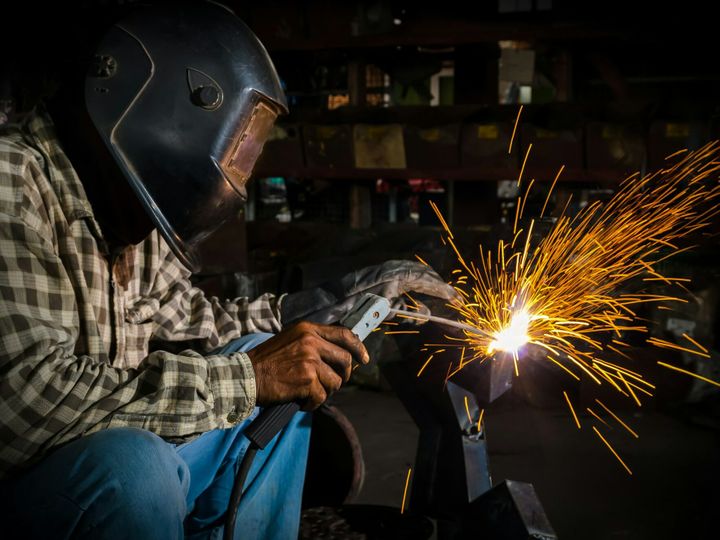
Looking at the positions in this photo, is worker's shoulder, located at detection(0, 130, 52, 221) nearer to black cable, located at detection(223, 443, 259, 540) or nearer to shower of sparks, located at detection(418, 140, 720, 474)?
black cable, located at detection(223, 443, 259, 540)

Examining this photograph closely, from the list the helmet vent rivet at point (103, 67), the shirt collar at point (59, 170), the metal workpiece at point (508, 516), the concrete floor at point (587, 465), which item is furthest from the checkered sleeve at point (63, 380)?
the concrete floor at point (587, 465)

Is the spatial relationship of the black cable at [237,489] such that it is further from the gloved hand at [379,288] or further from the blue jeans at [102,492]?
the gloved hand at [379,288]

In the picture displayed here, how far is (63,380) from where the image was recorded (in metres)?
1.17

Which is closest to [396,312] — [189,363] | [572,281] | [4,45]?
[189,363]

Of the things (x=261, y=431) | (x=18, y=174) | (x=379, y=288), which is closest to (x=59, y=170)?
(x=18, y=174)

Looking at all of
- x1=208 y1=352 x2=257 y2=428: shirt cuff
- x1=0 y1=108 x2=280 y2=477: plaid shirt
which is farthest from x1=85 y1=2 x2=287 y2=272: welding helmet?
x1=208 y1=352 x2=257 y2=428: shirt cuff

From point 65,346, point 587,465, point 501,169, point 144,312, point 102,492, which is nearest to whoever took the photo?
point 102,492

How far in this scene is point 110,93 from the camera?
1.48m

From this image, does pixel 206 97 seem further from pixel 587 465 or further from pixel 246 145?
pixel 587 465

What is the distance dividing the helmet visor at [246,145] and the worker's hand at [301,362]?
0.53m

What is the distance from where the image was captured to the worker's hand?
131 centimetres

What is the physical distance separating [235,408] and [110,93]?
794 mm

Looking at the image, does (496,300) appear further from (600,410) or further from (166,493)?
(600,410)

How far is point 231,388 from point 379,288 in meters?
0.68
